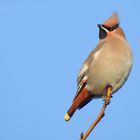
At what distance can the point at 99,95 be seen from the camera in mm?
3518

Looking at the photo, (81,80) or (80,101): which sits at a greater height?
(81,80)

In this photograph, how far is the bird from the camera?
3375 mm

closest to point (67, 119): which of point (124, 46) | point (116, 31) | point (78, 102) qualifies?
point (78, 102)

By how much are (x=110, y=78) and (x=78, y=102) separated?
12.3 inches

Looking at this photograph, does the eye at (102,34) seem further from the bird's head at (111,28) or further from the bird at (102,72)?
the bird at (102,72)

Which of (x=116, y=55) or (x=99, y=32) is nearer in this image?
(x=116, y=55)

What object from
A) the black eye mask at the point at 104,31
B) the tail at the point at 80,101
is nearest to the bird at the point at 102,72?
the tail at the point at 80,101

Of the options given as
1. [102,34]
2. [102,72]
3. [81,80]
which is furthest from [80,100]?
[102,34]

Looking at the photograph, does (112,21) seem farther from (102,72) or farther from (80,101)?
(80,101)

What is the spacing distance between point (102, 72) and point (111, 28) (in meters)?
0.56

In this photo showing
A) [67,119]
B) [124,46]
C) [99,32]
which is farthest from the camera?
[99,32]

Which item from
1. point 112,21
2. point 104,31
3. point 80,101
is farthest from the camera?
point 104,31

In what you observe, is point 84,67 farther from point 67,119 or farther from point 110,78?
point 67,119

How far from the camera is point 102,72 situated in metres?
3.51
